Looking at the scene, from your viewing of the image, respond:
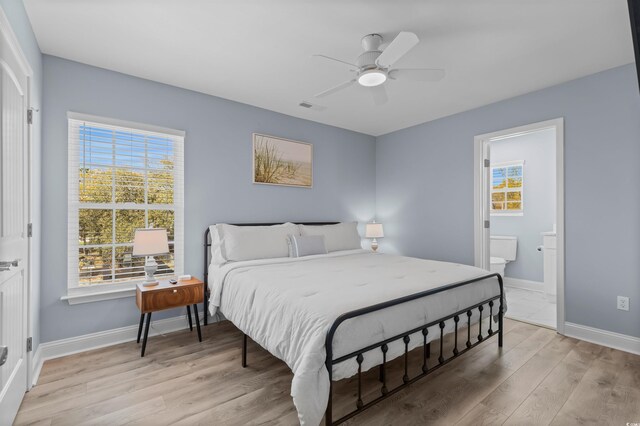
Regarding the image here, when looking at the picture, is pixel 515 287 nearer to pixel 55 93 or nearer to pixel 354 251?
pixel 354 251

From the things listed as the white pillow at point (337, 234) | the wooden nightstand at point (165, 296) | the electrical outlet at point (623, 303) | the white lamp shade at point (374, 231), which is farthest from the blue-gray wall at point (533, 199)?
the wooden nightstand at point (165, 296)

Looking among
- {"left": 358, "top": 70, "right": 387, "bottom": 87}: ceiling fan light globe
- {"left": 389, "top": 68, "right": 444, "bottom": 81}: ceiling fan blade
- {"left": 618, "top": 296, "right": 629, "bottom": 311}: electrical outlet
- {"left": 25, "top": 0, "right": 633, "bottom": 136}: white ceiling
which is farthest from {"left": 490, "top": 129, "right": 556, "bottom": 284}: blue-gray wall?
{"left": 358, "top": 70, "right": 387, "bottom": 87}: ceiling fan light globe

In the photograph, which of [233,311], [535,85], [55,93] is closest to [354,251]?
[233,311]

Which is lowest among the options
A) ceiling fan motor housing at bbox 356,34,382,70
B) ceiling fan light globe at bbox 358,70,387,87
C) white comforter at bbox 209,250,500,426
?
white comforter at bbox 209,250,500,426

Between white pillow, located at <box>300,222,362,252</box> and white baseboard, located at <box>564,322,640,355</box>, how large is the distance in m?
2.47

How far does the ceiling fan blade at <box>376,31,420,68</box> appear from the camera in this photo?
193cm

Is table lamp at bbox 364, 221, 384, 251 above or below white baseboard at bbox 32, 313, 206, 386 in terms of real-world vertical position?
above

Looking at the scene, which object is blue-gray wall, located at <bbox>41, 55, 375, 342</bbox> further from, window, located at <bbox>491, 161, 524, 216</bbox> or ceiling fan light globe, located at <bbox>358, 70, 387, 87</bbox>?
window, located at <bbox>491, 161, 524, 216</bbox>

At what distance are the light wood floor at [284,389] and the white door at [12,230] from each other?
1.04 feet

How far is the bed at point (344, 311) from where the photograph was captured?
1.62m

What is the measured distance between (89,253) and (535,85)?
4.79 meters

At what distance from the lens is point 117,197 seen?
3.07m

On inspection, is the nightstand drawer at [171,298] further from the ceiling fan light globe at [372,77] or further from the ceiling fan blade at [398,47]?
the ceiling fan blade at [398,47]

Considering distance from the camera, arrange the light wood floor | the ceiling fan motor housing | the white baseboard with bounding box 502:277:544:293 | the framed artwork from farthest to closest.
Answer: the white baseboard with bounding box 502:277:544:293 → the framed artwork → the ceiling fan motor housing → the light wood floor
